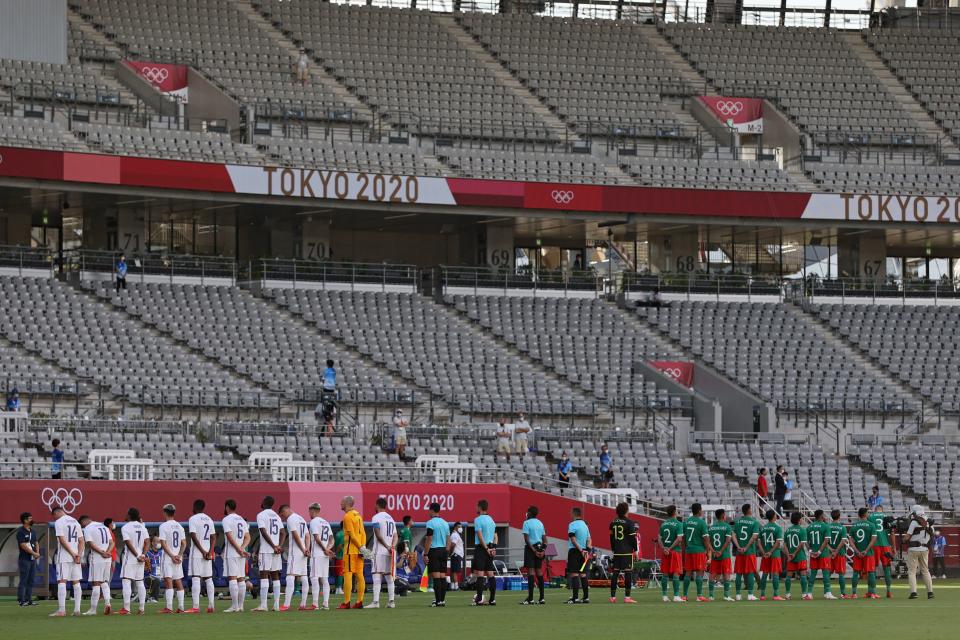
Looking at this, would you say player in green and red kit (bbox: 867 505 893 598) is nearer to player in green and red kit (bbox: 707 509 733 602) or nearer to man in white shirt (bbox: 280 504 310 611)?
player in green and red kit (bbox: 707 509 733 602)

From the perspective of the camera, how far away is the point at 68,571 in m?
24.0

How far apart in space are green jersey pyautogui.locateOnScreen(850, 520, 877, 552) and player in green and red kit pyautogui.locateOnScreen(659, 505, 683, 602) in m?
3.70

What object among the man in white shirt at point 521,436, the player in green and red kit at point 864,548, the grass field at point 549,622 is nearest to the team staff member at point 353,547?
the grass field at point 549,622

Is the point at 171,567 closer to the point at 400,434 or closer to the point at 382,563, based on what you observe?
the point at 382,563

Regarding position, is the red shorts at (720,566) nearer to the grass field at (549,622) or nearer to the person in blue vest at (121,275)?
the grass field at (549,622)

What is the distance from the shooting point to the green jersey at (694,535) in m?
26.4

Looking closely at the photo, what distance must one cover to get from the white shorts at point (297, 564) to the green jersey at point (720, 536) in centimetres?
668

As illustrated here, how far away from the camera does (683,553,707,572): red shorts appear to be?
26547 mm

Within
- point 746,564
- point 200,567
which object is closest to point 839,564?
point 746,564

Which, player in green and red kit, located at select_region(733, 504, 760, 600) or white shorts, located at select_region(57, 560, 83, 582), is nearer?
white shorts, located at select_region(57, 560, 83, 582)

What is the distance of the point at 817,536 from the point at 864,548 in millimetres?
811

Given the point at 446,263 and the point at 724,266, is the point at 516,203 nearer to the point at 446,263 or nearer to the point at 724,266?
the point at 446,263

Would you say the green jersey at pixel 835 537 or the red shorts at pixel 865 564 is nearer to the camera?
the red shorts at pixel 865 564

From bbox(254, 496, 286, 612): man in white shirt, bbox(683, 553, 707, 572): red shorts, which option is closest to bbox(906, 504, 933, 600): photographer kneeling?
bbox(683, 553, 707, 572): red shorts
